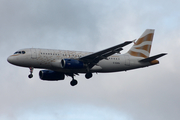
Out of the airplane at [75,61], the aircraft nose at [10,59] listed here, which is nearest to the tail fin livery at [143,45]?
the airplane at [75,61]

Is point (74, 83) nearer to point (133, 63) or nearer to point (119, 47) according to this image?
point (133, 63)

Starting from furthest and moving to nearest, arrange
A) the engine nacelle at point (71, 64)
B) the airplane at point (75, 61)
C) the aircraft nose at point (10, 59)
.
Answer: the aircraft nose at point (10, 59) < the airplane at point (75, 61) < the engine nacelle at point (71, 64)

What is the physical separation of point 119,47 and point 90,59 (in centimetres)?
620

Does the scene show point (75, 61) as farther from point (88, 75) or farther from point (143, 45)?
point (143, 45)

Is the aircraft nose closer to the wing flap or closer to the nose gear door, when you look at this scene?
the nose gear door

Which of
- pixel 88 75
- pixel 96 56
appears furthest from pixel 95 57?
pixel 88 75

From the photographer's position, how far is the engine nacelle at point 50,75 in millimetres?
58697

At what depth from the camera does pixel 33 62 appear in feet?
171

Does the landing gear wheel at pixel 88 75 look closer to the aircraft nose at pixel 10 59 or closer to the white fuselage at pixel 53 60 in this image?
the white fuselage at pixel 53 60

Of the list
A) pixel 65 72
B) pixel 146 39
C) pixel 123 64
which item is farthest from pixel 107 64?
pixel 146 39

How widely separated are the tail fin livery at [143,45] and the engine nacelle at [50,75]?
39.7ft

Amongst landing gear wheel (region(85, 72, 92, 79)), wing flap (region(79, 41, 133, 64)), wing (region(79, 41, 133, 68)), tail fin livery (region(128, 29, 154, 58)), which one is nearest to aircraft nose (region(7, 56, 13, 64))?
wing (region(79, 41, 133, 68))

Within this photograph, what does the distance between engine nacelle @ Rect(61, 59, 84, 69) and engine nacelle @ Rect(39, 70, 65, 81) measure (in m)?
7.02

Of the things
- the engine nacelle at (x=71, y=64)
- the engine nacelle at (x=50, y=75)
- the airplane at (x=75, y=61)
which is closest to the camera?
the engine nacelle at (x=71, y=64)
